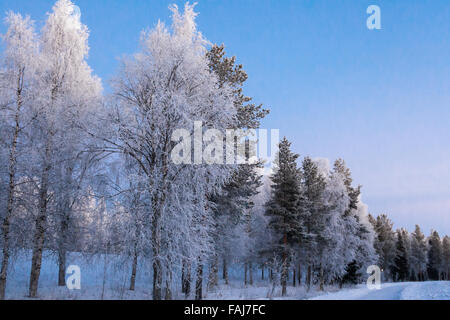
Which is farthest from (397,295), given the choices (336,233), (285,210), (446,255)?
(446,255)

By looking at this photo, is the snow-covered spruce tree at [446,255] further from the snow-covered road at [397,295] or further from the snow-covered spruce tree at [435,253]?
the snow-covered road at [397,295]

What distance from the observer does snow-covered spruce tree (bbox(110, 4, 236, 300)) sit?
1188cm

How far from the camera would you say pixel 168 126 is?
12.4m

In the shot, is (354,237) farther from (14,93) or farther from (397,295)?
(14,93)

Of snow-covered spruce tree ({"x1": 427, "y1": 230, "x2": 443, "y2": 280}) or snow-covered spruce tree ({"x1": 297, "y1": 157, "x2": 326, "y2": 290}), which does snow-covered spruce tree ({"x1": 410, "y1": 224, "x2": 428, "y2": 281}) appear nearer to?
snow-covered spruce tree ({"x1": 427, "y1": 230, "x2": 443, "y2": 280})

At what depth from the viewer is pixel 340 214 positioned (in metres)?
32.5

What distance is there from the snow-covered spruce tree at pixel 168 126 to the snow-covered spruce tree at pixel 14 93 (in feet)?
11.9

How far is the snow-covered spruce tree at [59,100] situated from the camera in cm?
1292

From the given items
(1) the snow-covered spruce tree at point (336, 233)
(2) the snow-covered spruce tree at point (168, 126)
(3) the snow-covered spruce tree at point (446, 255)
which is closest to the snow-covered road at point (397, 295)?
(1) the snow-covered spruce tree at point (336, 233)

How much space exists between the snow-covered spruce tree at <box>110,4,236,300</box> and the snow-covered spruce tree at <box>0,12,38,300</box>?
3.64 metres

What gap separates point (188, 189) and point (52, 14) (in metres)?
11.7

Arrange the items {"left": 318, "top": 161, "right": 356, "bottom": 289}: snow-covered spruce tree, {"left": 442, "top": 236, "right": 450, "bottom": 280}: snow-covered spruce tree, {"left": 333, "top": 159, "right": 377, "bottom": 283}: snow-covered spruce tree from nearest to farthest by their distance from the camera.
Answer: {"left": 318, "top": 161, "right": 356, "bottom": 289}: snow-covered spruce tree
{"left": 333, "top": 159, "right": 377, "bottom": 283}: snow-covered spruce tree
{"left": 442, "top": 236, "right": 450, "bottom": 280}: snow-covered spruce tree

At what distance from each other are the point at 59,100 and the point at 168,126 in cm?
499

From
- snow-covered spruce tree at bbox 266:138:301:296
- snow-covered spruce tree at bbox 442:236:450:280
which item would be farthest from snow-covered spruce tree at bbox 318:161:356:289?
snow-covered spruce tree at bbox 442:236:450:280
